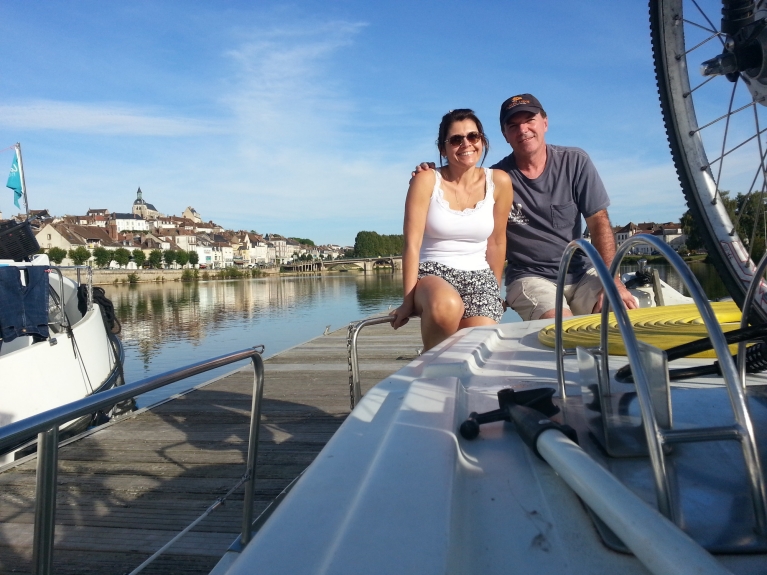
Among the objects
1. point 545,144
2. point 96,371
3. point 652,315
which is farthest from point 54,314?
point 652,315

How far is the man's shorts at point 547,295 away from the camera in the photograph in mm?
4043

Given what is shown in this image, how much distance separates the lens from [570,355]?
2.00 m

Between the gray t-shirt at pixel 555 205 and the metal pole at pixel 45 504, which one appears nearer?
the metal pole at pixel 45 504

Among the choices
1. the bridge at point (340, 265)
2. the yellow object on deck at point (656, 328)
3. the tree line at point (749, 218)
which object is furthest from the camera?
the bridge at point (340, 265)

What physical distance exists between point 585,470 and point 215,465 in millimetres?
3388

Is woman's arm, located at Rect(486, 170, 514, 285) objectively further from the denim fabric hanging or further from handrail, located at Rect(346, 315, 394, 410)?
the denim fabric hanging

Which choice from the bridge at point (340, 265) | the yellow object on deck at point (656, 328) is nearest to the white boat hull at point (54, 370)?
the yellow object on deck at point (656, 328)

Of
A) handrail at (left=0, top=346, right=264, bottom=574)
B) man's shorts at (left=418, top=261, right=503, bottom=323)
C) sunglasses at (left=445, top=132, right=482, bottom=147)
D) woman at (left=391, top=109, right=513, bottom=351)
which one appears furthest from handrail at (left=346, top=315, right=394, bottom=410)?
handrail at (left=0, top=346, right=264, bottom=574)

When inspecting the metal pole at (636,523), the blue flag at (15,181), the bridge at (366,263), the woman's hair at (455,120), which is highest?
the blue flag at (15,181)

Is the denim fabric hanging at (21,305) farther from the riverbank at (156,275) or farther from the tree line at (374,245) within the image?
the tree line at (374,245)

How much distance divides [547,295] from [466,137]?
1.38 meters

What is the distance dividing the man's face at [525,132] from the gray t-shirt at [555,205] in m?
0.19

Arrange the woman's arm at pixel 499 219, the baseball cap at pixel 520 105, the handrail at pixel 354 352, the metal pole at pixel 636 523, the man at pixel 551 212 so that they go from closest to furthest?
the metal pole at pixel 636 523 → the handrail at pixel 354 352 → the woman's arm at pixel 499 219 → the baseball cap at pixel 520 105 → the man at pixel 551 212

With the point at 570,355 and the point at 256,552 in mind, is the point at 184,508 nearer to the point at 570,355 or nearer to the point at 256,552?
the point at 570,355
